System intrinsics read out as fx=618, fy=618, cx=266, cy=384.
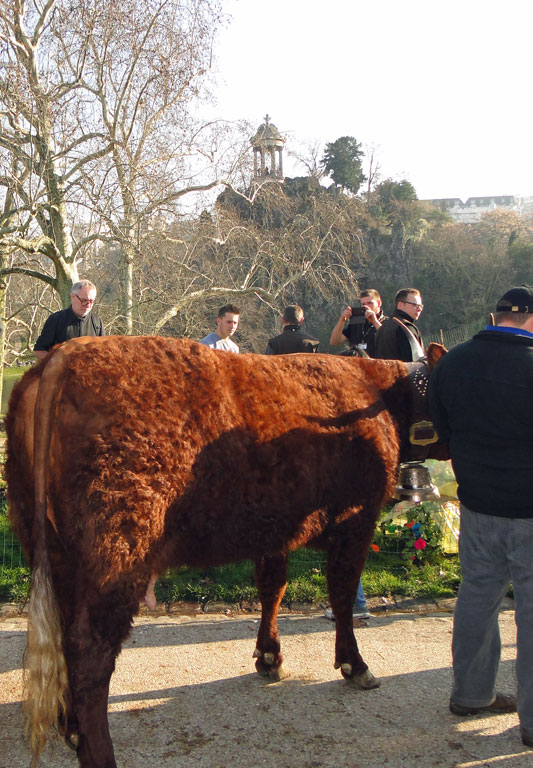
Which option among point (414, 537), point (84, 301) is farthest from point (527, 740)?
point (84, 301)

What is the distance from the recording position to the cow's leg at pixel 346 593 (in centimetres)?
339

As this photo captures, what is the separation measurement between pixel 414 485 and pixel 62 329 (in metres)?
3.22

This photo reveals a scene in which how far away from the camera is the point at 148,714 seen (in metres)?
3.09

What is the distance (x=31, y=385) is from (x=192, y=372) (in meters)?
0.73

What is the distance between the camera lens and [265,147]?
17.0m

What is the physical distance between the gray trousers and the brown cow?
66 cm

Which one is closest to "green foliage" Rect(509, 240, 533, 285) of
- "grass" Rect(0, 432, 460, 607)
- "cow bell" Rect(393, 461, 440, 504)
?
"grass" Rect(0, 432, 460, 607)

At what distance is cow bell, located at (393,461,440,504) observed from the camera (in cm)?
355

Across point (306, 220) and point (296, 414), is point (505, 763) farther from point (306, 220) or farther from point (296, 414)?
point (306, 220)

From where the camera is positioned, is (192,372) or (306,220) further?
(306,220)

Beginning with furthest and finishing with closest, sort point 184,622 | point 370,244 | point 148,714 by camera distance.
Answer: point 370,244 < point 184,622 < point 148,714

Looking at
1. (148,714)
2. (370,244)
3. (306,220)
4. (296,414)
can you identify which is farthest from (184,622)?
(370,244)

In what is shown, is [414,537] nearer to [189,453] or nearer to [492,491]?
[492,491]

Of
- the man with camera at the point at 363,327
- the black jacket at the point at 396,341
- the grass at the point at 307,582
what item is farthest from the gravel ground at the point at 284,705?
the man with camera at the point at 363,327
